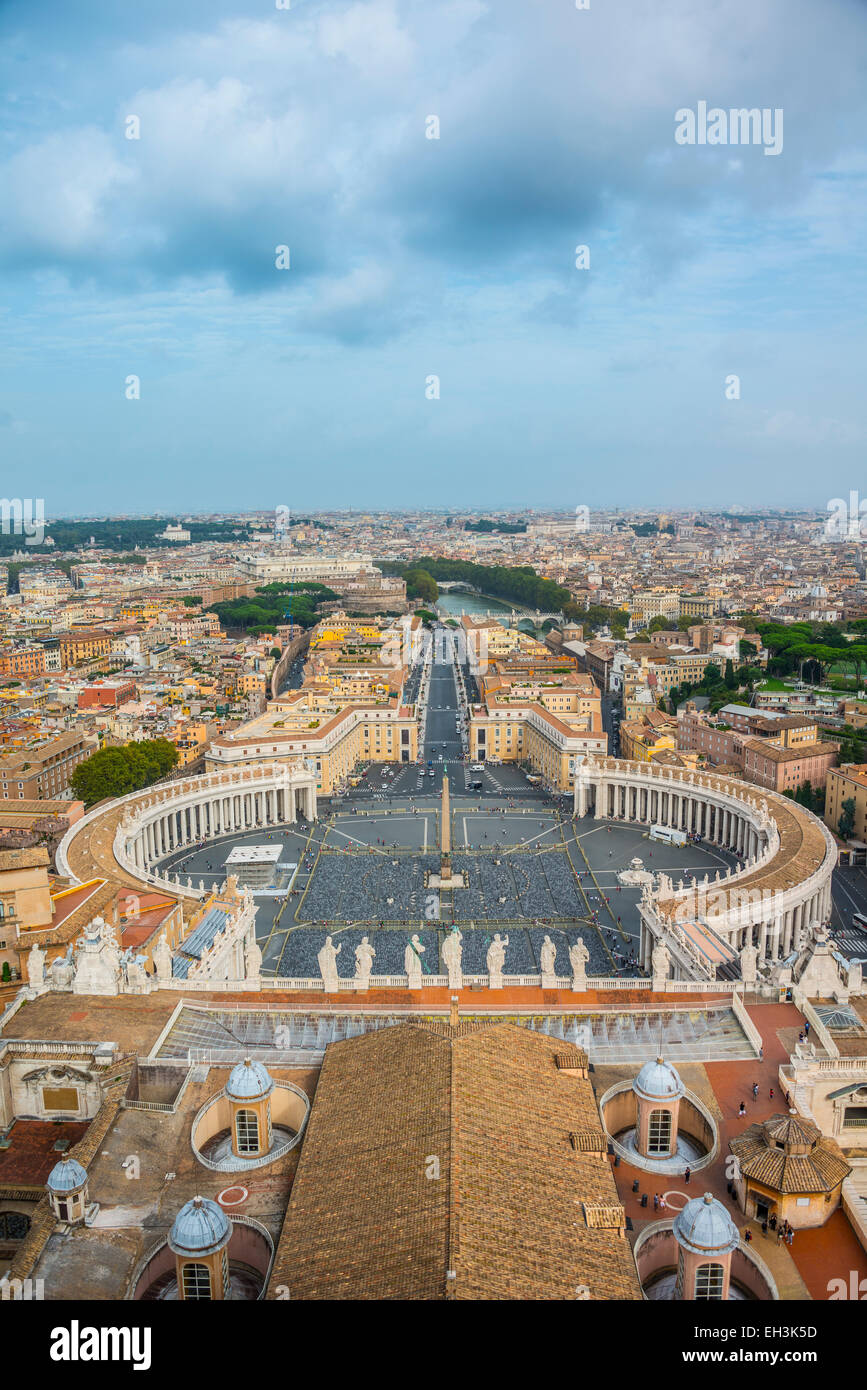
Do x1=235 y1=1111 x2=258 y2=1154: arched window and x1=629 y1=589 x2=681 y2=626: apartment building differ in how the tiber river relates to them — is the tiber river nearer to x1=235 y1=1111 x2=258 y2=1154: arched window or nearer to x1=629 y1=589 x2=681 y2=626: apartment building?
x1=629 y1=589 x2=681 y2=626: apartment building

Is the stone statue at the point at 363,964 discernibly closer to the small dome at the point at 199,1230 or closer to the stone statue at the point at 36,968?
the stone statue at the point at 36,968

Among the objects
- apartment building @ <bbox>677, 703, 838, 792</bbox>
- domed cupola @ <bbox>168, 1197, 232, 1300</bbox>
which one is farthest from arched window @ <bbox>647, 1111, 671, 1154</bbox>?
apartment building @ <bbox>677, 703, 838, 792</bbox>

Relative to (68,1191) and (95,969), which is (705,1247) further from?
(95,969)

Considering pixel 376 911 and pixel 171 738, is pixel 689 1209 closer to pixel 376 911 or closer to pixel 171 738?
pixel 376 911

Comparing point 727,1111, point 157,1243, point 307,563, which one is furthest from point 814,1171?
point 307,563

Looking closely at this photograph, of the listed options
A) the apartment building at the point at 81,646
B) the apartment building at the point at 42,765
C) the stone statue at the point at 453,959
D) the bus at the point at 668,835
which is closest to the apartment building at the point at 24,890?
the stone statue at the point at 453,959
